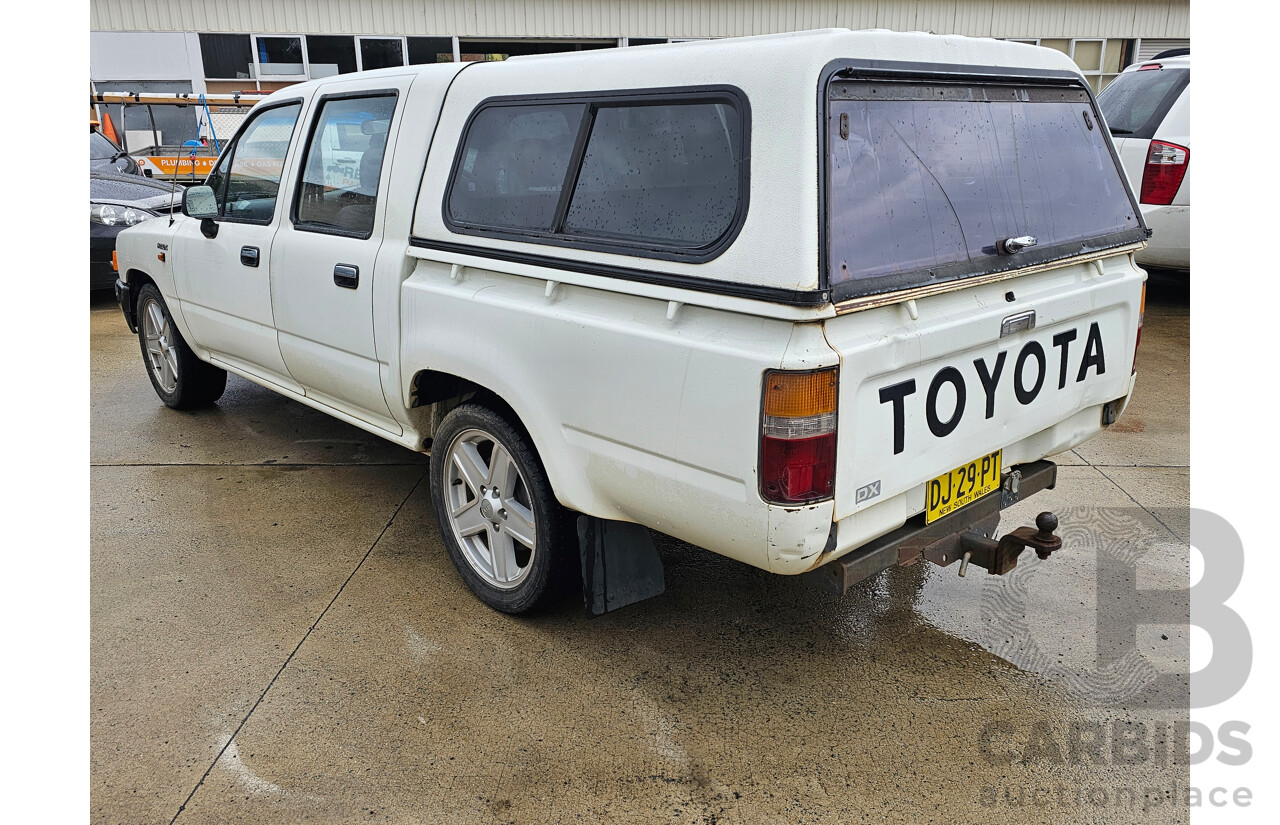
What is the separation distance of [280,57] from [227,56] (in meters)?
0.92

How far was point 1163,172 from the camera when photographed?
22.7ft

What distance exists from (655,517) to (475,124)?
159cm

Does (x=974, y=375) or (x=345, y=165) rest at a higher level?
(x=345, y=165)

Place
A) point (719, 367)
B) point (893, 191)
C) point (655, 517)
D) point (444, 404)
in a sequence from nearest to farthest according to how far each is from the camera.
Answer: point (719, 367)
point (893, 191)
point (655, 517)
point (444, 404)

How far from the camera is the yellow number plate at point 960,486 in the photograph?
2.75m

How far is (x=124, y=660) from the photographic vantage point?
3.21 m

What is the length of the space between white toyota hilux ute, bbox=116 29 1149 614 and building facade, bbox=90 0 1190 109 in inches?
546

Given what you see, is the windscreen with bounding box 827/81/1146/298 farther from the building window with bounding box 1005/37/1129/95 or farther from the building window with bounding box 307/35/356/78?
the building window with bounding box 1005/37/1129/95

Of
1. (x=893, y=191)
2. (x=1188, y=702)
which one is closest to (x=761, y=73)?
(x=893, y=191)

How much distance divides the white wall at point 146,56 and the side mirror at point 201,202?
45.2 feet

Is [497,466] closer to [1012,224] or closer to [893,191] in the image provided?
[893,191]

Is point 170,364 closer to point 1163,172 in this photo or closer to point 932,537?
point 932,537

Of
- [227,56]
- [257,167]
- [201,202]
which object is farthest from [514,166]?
[227,56]

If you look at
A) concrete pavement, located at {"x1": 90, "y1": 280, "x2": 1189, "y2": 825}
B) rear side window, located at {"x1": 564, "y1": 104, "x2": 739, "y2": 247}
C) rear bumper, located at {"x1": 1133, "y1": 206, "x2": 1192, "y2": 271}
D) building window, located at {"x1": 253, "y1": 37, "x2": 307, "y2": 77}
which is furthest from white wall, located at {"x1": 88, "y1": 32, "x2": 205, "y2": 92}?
rear side window, located at {"x1": 564, "y1": 104, "x2": 739, "y2": 247}
